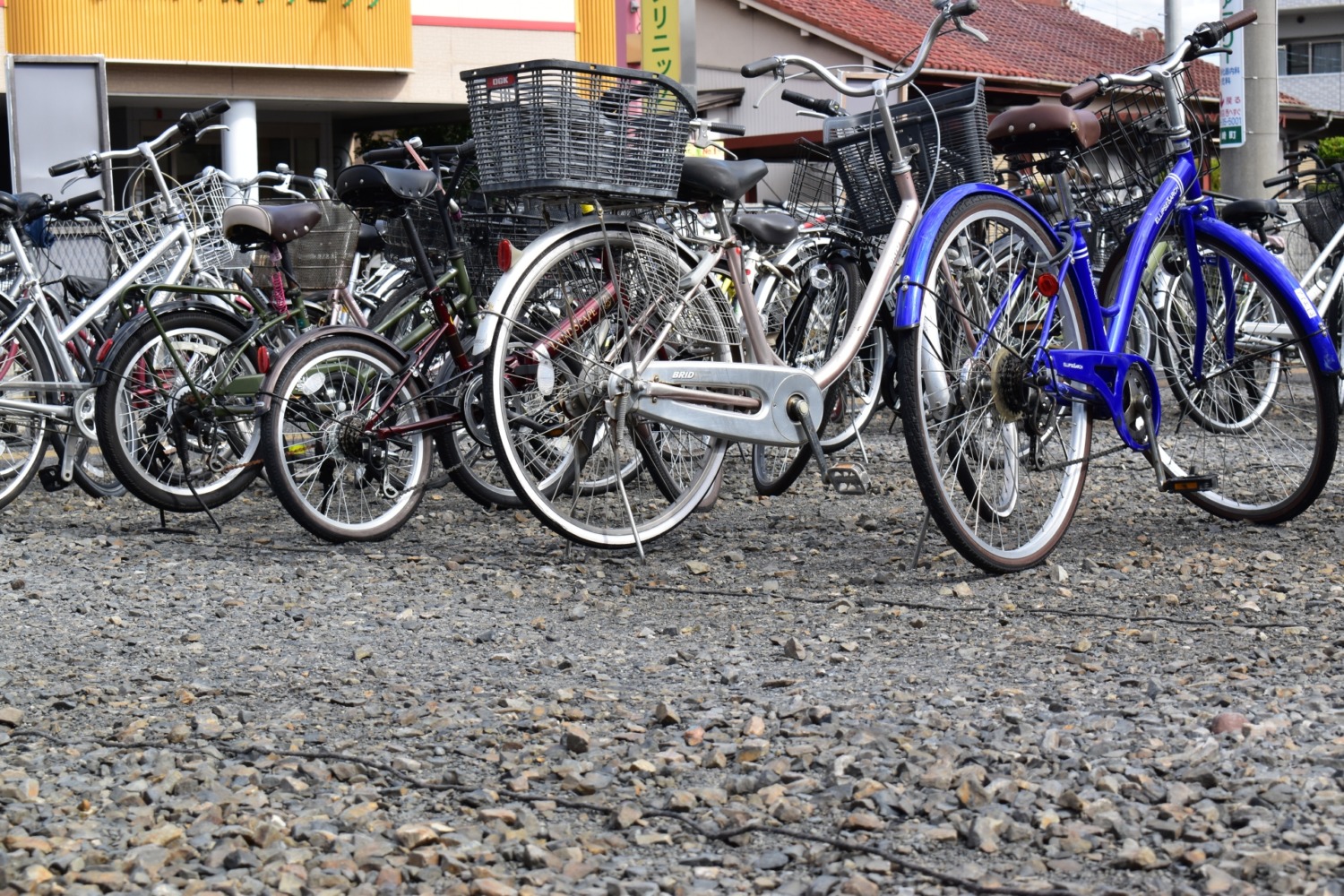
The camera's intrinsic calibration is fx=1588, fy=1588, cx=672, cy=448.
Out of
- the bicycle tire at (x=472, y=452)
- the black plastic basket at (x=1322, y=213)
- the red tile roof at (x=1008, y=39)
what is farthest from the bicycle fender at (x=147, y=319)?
the red tile roof at (x=1008, y=39)

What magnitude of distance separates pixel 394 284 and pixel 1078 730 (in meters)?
4.47

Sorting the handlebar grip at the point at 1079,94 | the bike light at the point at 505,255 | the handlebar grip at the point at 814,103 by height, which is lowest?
the bike light at the point at 505,255

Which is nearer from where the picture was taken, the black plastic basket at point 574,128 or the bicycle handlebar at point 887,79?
the black plastic basket at point 574,128

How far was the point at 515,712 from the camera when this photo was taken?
2924mm

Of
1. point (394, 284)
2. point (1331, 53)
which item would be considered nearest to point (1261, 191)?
point (394, 284)

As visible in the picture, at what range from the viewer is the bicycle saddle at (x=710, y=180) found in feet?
14.0

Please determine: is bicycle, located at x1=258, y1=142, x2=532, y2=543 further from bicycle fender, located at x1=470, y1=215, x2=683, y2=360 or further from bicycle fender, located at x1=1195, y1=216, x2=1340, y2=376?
bicycle fender, located at x1=1195, y1=216, x2=1340, y2=376

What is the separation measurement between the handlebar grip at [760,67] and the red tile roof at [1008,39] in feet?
55.9

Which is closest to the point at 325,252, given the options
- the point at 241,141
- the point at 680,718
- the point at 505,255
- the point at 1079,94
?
the point at 505,255

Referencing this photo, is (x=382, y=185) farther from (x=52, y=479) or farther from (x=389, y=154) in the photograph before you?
(x=52, y=479)

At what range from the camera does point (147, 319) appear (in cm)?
499

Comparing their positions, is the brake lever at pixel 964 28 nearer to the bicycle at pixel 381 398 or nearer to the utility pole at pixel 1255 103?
the bicycle at pixel 381 398

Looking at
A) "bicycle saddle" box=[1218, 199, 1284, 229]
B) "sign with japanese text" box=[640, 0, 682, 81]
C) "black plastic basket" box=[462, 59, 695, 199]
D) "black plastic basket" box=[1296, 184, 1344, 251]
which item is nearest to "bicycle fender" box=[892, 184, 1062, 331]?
"black plastic basket" box=[462, 59, 695, 199]

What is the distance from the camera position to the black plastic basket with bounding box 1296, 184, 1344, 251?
7.32m
